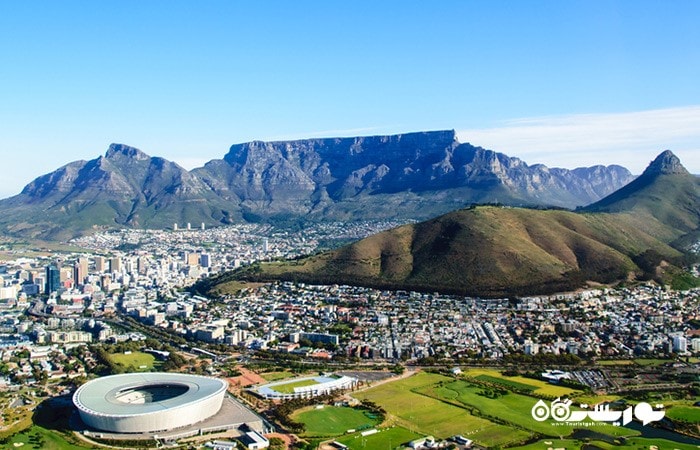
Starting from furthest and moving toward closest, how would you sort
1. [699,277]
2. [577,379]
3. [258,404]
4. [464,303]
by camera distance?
[699,277] < [464,303] < [577,379] < [258,404]

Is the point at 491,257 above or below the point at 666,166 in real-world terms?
below

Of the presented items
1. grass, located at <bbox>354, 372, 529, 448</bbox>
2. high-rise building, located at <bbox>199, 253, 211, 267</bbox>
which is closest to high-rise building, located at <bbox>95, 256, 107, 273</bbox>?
high-rise building, located at <bbox>199, 253, 211, 267</bbox>

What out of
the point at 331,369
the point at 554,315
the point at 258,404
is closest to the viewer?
the point at 258,404

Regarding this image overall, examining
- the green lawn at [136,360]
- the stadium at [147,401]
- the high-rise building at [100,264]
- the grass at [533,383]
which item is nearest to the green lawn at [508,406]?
the grass at [533,383]

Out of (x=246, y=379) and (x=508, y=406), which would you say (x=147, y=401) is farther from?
(x=508, y=406)

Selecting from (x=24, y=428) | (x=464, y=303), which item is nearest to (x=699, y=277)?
(x=464, y=303)

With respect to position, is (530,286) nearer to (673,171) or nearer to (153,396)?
(153,396)

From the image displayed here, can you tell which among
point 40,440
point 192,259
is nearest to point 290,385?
point 40,440
